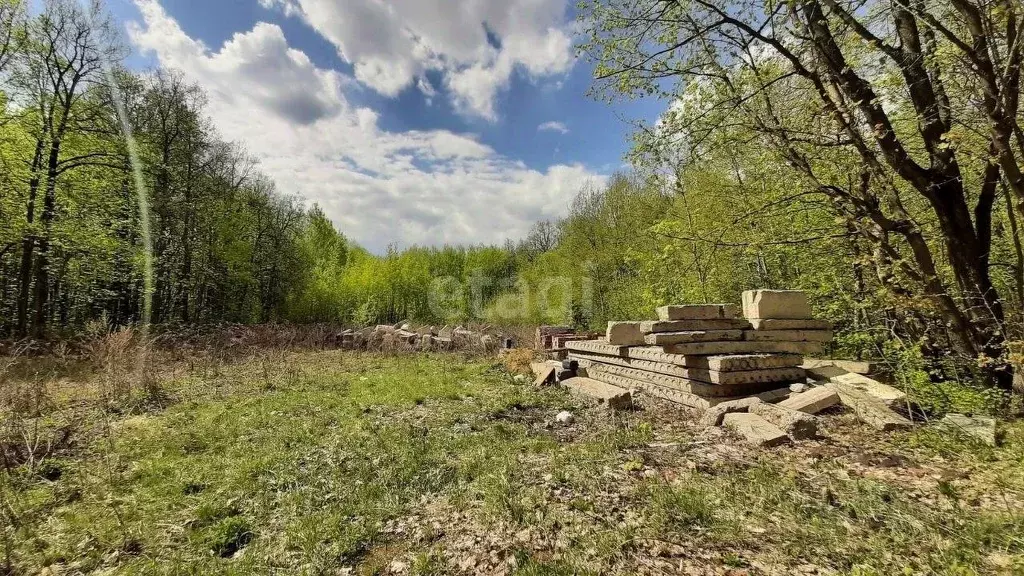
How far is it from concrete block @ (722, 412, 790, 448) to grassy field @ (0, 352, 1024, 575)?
145 millimetres

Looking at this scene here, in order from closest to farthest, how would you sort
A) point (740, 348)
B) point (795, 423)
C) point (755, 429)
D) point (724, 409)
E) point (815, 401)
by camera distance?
1. point (795, 423)
2. point (755, 429)
3. point (815, 401)
4. point (724, 409)
5. point (740, 348)

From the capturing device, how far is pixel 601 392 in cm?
725

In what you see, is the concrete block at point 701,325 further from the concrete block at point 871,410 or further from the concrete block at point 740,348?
the concrete block at point 871,410

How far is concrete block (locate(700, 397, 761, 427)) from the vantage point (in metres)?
5.19

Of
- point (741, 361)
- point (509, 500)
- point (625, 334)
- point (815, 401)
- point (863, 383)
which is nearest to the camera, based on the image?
point (509, 500)

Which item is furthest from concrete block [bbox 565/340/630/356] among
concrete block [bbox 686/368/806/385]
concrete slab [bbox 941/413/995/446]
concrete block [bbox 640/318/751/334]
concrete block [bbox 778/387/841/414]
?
concrete slab [bbox 941/413/995/446]

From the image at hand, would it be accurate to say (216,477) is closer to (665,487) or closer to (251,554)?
(251,554)

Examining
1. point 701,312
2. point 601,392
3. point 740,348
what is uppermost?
point 701,312

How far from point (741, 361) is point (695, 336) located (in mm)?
718

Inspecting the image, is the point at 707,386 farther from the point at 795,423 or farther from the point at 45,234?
the point at 45,234

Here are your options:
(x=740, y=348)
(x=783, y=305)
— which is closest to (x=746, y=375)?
(x=740, y=348)

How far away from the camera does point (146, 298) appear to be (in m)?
18.5

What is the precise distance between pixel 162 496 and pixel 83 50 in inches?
703

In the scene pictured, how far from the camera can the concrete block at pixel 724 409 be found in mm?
5187
